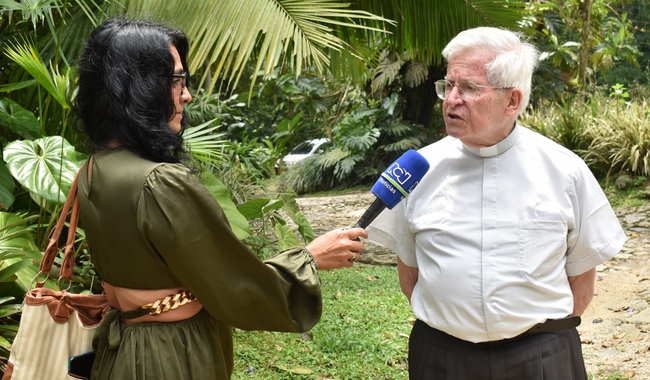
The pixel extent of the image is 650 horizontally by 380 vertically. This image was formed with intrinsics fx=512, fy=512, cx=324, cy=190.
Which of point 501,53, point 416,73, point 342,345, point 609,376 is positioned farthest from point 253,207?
point 416,73

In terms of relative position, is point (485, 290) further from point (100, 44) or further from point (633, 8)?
point (633, 8)

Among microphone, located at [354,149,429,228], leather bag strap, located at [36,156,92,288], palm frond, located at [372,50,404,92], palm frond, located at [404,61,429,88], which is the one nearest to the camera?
leather bag strap, located at [36,156,92,288]

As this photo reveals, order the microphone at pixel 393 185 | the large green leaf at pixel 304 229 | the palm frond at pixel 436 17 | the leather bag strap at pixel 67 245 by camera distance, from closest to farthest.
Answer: the leather bag strap at pixel 67 245
the microphone at pixel 393 185
the large green leaf at pixel 304 229
the palm frond at pixel 436 17

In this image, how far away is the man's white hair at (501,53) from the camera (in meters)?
1.72

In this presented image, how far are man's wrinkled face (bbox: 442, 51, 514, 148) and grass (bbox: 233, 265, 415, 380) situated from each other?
2219 millimetres

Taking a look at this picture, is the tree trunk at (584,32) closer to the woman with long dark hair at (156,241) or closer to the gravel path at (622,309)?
the gravel path at (622,309)

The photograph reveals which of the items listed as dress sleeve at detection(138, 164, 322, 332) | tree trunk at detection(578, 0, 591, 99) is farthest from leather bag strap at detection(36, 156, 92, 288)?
Result: tree trunk at detection(578, 0, 591, 99)

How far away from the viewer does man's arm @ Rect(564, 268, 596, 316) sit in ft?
5.95

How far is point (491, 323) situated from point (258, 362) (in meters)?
2.34

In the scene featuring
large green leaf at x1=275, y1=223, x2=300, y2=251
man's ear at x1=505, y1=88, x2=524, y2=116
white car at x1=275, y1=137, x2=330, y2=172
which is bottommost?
white car at x1=275, y1=137, x2=330, y2=172

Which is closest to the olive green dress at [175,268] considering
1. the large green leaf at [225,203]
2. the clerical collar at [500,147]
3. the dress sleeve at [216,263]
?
the dress sleeve at [216,263]

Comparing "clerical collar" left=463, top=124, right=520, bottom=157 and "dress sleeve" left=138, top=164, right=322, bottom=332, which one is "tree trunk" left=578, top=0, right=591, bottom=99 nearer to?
"clerical collar" left=463, top=124, right=520, bottom=157

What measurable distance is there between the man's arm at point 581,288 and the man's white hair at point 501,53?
2.11ft

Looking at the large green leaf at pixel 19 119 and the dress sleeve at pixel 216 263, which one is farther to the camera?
the large green leaf at pixel 19 119
